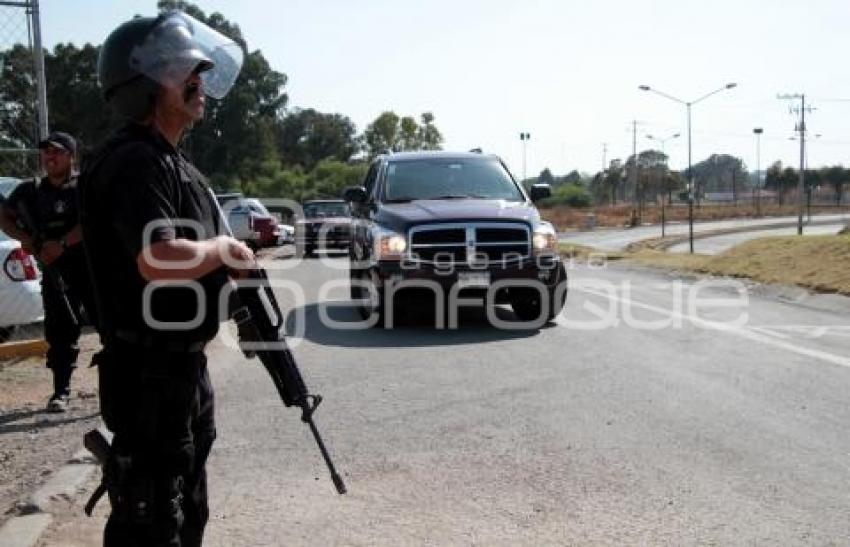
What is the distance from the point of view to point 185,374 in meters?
2.82

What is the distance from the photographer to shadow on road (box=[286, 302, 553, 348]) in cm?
968

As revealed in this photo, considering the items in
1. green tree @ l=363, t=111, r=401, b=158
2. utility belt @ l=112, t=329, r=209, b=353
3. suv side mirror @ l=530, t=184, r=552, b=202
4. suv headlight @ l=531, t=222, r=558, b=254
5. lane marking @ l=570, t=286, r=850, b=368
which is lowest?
lane marking @ l=570, t=286, r=850, b=368

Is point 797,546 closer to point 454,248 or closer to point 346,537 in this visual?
point 346,537

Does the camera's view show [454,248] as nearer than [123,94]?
No

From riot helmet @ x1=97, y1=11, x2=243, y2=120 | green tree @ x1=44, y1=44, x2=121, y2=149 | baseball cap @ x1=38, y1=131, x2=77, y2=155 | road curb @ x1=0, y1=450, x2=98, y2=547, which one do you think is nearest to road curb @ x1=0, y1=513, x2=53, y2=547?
road curb @ x1=0, y1=450, x2=98, y2=547

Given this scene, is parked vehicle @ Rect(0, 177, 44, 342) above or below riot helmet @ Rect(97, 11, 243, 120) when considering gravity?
below

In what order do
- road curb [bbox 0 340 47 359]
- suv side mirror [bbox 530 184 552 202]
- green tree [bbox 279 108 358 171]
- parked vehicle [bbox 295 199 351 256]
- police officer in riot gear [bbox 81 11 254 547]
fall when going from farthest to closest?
green tree [bbox 279 108 358 171]
parked vehicle [bbox 295 199 351 256]
suv side mirror [bbox 530 184 552 202]
road curb [bbox 0 340 47 359]
police officer in riot gear [bbox 81 11 254 547]

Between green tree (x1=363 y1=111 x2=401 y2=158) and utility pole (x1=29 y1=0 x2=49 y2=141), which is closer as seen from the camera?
utility pole (x1=29 y1=0 x2=49 y2=141)

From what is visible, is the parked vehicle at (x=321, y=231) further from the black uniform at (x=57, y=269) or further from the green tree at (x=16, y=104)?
the black uniform at (x=57, y=269)

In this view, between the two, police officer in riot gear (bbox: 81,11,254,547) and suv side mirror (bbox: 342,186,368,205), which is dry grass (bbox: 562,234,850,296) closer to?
suv side mirror (bbox: 342,186,368,205)

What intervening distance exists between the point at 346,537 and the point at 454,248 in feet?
19.9

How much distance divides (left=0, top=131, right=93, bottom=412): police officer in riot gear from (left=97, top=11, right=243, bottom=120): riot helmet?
3.29 meters

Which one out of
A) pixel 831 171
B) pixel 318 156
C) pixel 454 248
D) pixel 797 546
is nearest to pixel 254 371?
pixel 454 248

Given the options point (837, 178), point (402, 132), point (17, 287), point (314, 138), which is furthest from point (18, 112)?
point (837, 178)
